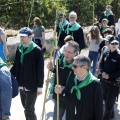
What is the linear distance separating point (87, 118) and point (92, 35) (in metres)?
4.29

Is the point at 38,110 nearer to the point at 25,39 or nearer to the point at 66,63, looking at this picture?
the point at 25,39

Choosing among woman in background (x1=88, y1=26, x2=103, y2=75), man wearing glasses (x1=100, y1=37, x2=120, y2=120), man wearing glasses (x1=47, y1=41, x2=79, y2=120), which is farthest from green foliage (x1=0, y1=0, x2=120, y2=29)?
man wearing glasses (x1=47, y1=41, x2=79, y2=120)

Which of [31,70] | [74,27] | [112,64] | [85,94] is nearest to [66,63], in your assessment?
[31,70]

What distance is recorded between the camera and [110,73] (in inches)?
227

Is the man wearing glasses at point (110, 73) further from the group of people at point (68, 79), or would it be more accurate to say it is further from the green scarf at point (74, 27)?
the green scarf at point (74, 27)

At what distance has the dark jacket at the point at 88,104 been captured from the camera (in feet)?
13.0

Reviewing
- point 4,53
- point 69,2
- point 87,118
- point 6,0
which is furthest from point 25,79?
point 69,2

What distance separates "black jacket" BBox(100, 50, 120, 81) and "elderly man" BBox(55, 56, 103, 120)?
1740 millimetres

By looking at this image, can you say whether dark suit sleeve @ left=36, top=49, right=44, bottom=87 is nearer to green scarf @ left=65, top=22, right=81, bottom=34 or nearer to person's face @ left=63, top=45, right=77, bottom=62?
person's face @ left=63, top=45, right=77, bottom=62

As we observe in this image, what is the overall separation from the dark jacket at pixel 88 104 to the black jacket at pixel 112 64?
174 centimetres

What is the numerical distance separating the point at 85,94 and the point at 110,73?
1.90 meters

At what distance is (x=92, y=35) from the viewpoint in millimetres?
8117

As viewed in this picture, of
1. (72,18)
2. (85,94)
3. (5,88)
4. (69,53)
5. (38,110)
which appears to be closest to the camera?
(85,94)

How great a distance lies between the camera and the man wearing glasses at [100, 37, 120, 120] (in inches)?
224
